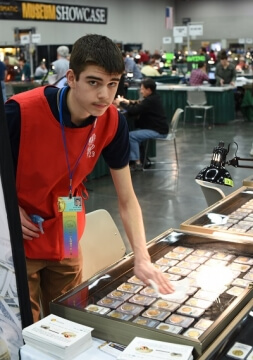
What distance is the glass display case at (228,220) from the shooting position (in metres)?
2.46

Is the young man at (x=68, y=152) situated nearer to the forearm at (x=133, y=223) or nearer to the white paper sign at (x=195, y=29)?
the forearm at (x=133, y=223)

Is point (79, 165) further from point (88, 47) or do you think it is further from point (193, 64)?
point (193, 64)

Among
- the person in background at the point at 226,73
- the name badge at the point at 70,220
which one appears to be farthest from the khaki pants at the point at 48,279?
the person in background at the point at 226,73

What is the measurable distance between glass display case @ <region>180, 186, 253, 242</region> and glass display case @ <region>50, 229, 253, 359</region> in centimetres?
26

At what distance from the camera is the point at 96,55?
5.28 ft

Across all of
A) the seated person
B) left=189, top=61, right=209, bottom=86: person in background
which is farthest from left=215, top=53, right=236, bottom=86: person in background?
the seated person

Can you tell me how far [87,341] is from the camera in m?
1.56

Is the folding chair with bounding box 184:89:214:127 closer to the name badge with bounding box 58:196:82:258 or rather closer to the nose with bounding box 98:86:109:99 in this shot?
the name badge with bounding box 58:196:82:258

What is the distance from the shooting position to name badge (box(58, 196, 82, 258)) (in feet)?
6.39

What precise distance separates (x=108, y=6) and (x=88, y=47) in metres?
23.4

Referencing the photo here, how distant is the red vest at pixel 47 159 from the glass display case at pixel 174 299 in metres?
0.26

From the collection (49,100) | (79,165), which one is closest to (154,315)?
(79,165)

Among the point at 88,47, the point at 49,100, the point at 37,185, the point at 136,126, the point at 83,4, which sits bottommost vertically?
the point at 136,126

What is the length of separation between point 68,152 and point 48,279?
1.94ft
